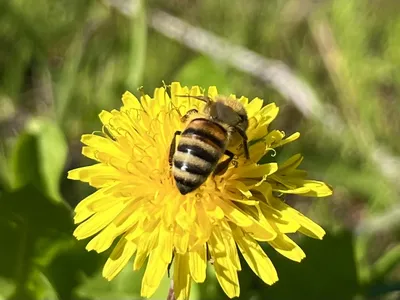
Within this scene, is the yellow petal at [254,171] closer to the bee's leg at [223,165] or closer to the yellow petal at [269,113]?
the bee's leg at [223,165]

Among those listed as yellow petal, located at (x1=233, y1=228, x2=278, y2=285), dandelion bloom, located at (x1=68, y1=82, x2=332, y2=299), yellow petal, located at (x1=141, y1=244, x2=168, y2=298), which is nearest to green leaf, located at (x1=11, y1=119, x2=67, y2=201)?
dandelion bloom, located at (x1=68, y1=82, x2=332, y2=299)

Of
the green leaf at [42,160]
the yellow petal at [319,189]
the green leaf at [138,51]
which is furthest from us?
the green leaf at [138,51]

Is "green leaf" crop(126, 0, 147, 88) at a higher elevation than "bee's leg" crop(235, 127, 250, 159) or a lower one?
higher

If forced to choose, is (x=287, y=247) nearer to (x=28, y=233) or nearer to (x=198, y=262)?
(x=198, y=262)

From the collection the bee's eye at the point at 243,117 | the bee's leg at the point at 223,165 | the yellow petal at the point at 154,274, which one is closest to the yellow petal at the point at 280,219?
the bee's leg at the point at 223,165

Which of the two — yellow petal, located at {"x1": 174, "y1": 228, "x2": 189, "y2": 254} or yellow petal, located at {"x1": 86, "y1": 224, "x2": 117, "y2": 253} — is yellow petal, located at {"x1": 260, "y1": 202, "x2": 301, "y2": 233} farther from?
yellow petal, located at {"x1": 86, "y1": 224, "x2": 117, "y2": 253}

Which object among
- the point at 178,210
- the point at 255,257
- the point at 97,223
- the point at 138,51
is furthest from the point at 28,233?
the point at 138,51
